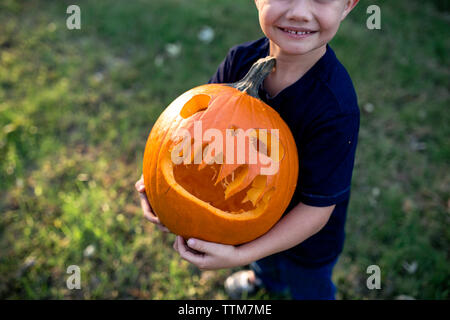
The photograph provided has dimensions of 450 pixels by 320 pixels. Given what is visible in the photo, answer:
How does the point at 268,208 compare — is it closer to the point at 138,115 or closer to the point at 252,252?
the point at 252,252

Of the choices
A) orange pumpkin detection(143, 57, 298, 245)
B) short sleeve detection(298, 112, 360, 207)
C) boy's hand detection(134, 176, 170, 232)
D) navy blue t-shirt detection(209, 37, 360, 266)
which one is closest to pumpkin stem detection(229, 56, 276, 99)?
orange pumpkin detection(143, 57, 298, 245)

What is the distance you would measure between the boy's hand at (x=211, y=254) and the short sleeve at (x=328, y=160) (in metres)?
0.36

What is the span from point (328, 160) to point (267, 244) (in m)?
0.41

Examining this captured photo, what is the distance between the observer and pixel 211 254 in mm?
1289

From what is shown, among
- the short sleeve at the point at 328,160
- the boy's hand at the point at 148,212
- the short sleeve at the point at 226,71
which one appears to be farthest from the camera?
the short sleeve at the point at 226,71

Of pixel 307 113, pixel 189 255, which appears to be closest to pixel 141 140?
pixel 189 255

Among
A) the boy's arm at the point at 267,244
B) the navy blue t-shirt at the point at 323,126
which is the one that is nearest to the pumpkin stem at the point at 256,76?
the navy blue t-shirt at the point at 323,126

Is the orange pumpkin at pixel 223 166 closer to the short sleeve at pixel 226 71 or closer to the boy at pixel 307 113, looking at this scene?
the boy at pixel 307 113

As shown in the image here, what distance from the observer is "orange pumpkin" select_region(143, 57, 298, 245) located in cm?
117

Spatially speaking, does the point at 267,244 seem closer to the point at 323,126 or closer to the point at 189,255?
the point at 189,255

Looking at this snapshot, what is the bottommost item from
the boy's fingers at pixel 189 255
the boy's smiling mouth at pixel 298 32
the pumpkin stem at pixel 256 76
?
the boy's fingers at pixel 189 255

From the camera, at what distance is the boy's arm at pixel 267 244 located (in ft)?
4.27

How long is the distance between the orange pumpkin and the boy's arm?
5cm

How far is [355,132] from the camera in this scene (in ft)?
4.25
